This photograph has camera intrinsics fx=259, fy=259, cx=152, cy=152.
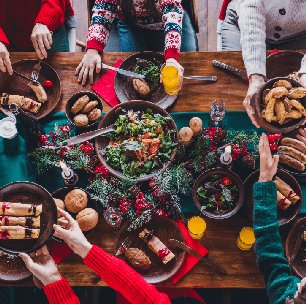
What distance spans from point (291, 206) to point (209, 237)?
1.47 feet

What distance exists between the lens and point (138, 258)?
1293 mm

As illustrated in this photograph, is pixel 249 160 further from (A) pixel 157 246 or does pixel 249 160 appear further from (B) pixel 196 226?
(A) pixel 157 246

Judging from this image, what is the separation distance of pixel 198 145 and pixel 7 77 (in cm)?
122

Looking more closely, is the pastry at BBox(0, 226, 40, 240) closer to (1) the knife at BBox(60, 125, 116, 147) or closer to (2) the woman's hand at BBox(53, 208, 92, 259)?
(2) the woman's hand at BBox(53, 208, 92, 259)

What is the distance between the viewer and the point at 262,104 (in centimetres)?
118

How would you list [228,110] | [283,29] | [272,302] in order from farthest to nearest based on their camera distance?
[283,29], [228,110], [272,302]

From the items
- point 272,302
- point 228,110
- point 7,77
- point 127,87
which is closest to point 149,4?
point 127,87

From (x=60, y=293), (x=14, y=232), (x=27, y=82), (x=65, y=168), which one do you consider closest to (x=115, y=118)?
(x=65, y=168)

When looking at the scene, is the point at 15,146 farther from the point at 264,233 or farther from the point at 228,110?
the point at 264,233

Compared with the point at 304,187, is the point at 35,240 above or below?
below

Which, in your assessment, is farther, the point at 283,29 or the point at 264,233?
the point at 283,29

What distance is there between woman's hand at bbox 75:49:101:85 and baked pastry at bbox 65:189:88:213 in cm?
71

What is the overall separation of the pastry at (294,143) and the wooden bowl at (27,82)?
131cm

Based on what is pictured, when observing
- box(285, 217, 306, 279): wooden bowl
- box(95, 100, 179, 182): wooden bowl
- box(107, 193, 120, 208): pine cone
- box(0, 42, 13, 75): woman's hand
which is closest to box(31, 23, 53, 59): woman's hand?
box(0, 42, 13, 75): woman's hand
